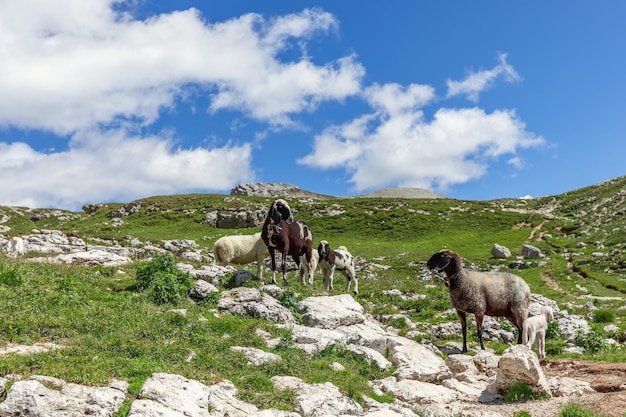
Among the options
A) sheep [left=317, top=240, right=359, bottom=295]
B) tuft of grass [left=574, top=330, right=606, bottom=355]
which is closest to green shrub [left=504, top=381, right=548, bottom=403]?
tuft of grass [left=574, top=330, right=606, bottom=355]

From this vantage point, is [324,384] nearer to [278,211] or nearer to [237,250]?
[278,211]

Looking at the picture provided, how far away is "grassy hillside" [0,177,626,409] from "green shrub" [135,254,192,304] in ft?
1.66

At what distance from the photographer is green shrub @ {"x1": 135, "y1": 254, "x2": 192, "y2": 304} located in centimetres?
1777

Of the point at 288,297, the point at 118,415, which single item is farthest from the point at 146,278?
the point at 118,415

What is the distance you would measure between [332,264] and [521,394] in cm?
1732

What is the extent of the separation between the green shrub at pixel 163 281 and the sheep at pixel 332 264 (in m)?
10.6

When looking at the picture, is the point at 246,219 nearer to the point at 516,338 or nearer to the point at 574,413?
the point at 516,338

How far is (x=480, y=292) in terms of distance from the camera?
63.1 feet

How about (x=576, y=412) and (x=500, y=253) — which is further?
(x=500, y=253)

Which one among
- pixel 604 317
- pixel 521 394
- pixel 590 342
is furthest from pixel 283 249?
pixel 604 317

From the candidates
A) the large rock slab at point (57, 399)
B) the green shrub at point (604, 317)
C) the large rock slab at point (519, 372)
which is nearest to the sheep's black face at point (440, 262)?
the large rock slab at point (519, 372)

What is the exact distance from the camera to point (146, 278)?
62.6 ft

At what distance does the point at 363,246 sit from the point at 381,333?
49563mm

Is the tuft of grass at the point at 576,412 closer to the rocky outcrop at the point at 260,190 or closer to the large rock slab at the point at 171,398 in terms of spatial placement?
the large rock slab at the point at 171,398
